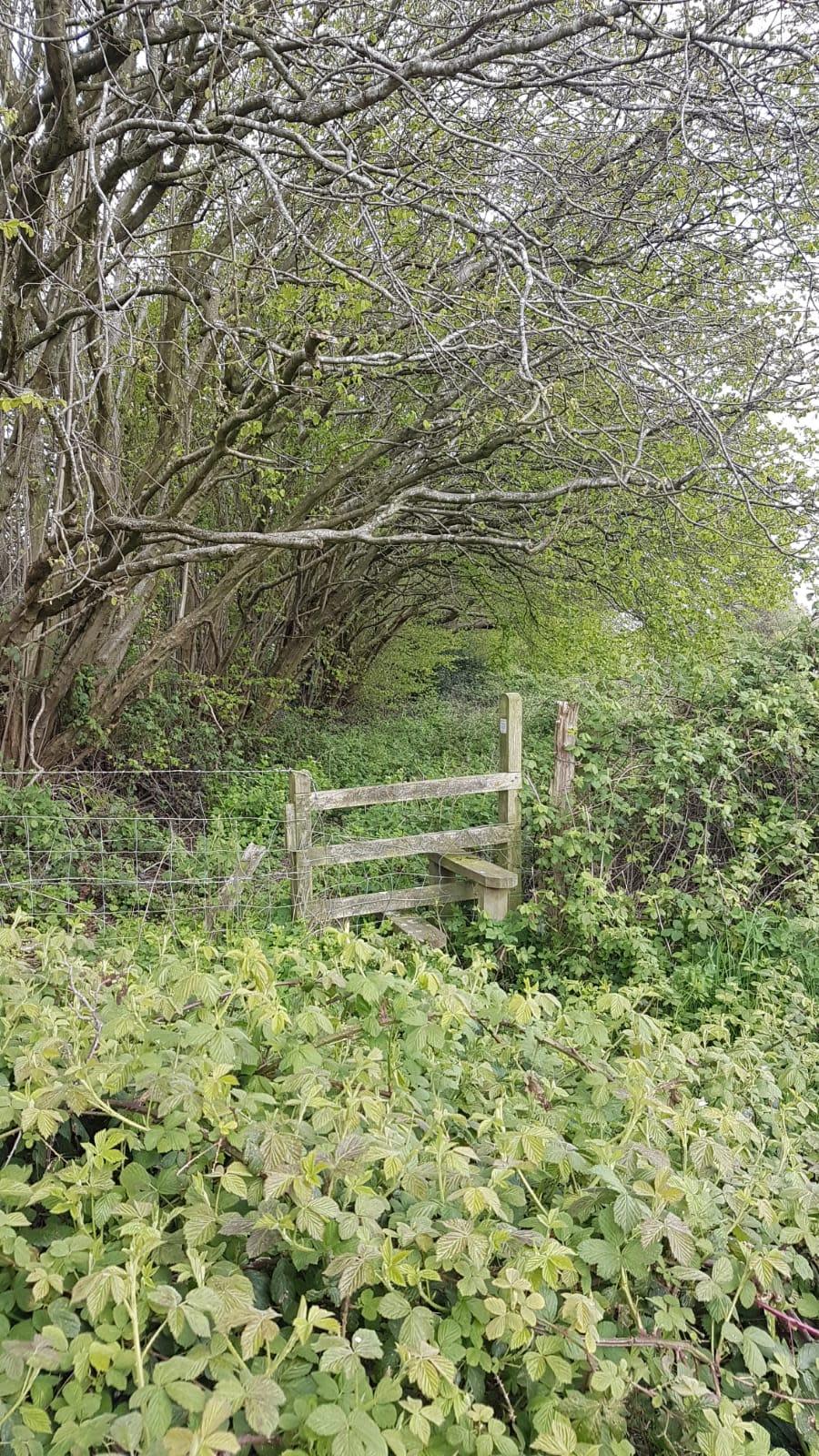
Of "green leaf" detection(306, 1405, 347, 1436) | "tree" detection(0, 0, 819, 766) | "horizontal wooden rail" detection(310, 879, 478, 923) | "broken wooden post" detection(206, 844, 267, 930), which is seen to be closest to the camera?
"green leaf" detection(306, 1405, 347, 1436)

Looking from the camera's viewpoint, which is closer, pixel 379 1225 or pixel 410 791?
pixel 379 1225

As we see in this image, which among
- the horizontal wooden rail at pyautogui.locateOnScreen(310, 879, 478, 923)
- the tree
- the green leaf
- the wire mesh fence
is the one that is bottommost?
the horizontal wooden rail at pyautogui.locateOnScreen(310, 879, 478, 923)

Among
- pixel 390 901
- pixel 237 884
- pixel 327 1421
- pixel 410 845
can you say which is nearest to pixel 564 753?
pixel 410 845

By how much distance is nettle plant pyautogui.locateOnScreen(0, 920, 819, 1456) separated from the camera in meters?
1.07

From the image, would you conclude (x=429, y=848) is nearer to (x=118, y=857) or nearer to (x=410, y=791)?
(x=410, y=791)

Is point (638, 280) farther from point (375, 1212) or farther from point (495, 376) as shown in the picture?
point (375, 1212)

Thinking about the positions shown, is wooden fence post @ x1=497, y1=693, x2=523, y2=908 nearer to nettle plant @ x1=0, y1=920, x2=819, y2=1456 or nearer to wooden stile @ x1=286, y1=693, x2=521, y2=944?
wooden stile @ x1=286, y1=693, x2=521, y2=944

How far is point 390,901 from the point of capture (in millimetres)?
5660

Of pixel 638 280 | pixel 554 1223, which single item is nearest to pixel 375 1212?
pixel 554 1223

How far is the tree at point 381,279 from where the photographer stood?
4.12 metres

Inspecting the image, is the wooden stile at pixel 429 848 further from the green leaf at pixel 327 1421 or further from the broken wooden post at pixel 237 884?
the green leaf at pixel 327 1421

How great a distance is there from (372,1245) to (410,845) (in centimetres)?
440

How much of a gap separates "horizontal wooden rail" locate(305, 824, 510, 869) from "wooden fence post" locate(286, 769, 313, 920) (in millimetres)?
62

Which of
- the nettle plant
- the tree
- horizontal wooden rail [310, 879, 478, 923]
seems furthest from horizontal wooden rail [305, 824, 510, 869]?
the nettle plant
